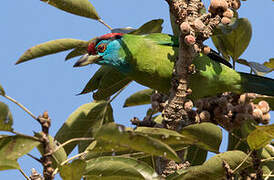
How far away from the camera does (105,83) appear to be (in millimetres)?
3143

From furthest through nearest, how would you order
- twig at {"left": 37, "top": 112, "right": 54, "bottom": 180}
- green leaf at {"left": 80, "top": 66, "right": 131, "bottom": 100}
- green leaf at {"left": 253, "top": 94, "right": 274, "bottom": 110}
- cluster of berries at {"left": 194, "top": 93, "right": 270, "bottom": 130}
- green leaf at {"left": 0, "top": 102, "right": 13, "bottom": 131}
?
green leaf at {"left": 80, "top": 66, "right": 131, "bottom": 100}
green leaf at {"left": 253, "top": 94, "right": 274, "bottom": 110}
cluster of berries at {"left": 194, "top": 93, "right": 270, "bottom": 130}
green leaf at {"left": 0, "top": 102, "right": 13, "bottom": 131}
twig at {"left": 37, "top": 112, "right": 54, "bottom": 180}

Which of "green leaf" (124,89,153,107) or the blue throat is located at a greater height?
the blue throat

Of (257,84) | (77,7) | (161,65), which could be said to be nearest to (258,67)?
(257,84)

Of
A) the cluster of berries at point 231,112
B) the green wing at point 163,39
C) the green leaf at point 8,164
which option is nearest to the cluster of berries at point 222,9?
the cluster of berries at point 231,112

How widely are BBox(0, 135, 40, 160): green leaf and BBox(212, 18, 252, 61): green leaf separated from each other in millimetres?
1904

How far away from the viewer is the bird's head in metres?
3.42

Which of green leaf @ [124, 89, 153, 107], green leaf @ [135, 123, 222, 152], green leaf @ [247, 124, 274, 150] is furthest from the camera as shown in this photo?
green leaf @ [124, 89, 153, 107]

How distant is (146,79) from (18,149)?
161 centimetres

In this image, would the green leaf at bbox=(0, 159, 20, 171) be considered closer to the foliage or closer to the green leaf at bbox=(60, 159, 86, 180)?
the foliage

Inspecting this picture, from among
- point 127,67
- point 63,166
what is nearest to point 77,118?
point 127,67

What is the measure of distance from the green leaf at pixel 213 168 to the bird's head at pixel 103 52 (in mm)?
1455

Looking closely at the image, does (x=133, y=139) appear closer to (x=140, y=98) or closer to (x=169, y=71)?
(x=169, y=71)

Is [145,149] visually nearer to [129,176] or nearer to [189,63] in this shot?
[129,176]

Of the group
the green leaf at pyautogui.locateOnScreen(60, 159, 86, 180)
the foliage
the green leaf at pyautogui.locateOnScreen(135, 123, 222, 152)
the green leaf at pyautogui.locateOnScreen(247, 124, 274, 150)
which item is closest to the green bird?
the foliage
